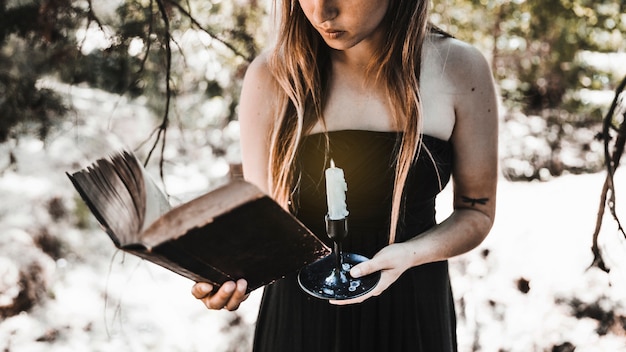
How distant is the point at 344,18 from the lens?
140cm

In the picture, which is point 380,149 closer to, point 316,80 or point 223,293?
point 316,80

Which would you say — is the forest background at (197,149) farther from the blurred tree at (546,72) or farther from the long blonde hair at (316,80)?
the long blonde hair at (316,80)

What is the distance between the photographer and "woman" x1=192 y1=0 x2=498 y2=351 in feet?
5.11

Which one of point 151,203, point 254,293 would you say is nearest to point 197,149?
point 254,293

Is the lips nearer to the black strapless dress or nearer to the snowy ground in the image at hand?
the black strapless dress

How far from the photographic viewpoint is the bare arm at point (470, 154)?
1.55 meters

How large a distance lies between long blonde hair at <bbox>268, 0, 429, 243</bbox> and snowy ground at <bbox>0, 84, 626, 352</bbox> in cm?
161

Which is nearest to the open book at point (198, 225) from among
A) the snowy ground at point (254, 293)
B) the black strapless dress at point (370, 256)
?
the black strapless dress at point (370, 256)

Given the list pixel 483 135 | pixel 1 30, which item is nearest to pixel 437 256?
pixel 483 135

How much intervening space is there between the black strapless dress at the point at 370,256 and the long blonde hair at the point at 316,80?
52 millimetres

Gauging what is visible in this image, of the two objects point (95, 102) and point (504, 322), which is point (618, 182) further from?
point (95, 102)

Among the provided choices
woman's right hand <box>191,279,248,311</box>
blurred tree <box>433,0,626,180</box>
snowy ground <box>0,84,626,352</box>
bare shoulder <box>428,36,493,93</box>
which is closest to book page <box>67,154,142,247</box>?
woman's right hand <box>191,279,248,311</box>

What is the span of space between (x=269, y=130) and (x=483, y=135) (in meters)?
0.61

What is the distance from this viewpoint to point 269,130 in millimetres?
1643
